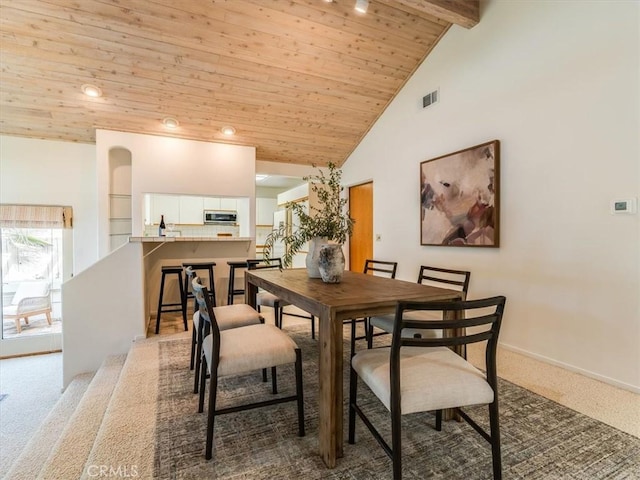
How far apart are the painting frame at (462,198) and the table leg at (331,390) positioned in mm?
2298

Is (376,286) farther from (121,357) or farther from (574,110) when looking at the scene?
(121,357)

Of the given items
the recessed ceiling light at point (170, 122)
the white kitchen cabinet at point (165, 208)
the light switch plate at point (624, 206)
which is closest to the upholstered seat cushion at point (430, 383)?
the light switch plate at point (624, 206)

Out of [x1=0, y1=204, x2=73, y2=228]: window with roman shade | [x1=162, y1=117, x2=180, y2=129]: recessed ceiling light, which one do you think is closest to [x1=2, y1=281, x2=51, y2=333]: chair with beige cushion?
[x1=0, y1=204, x2=73, y2=228]: window with roman shade

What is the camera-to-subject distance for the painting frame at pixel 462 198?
3.00 metres

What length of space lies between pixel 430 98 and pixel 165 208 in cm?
493

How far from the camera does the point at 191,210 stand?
20.0ft

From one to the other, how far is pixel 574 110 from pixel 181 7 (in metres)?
3.54

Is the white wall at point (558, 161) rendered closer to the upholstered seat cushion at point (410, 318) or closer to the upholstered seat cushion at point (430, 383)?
the upholstered seat cushion at point (410, 318)

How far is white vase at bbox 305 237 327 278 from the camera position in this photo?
221 cm

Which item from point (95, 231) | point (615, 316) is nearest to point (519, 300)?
point (615, 316)

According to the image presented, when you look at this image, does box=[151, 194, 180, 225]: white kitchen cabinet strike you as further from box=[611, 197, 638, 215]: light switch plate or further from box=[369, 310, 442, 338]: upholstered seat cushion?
box=[611, 197, 638, 215]: light switch plate

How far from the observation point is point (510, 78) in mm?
2900

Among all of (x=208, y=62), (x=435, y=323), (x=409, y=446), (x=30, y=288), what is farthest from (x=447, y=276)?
(x=30, y=288)

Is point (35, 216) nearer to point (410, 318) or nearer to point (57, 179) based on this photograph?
point (57, 179)
